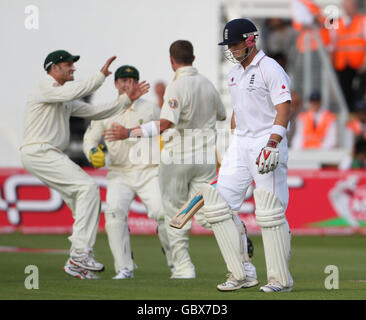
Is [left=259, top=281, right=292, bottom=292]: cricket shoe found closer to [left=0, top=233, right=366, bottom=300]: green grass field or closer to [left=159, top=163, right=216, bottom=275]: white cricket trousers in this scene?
[left=0, top=233, right=366, bottom=300]: green grass field

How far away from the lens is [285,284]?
7320 millimetres

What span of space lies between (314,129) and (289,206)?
2.08m

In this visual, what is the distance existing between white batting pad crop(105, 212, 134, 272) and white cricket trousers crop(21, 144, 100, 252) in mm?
208

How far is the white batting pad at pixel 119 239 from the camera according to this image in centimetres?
927

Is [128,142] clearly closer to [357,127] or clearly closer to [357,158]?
[357,158]

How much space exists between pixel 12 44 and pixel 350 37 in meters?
5.76

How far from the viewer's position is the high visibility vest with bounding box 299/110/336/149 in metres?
16.4

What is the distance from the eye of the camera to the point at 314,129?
1652 cm

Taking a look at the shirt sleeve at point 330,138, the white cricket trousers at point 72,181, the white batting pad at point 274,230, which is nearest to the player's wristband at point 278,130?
the white batting pad at point 274,230

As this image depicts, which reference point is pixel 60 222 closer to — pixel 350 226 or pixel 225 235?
pixel 350 226
